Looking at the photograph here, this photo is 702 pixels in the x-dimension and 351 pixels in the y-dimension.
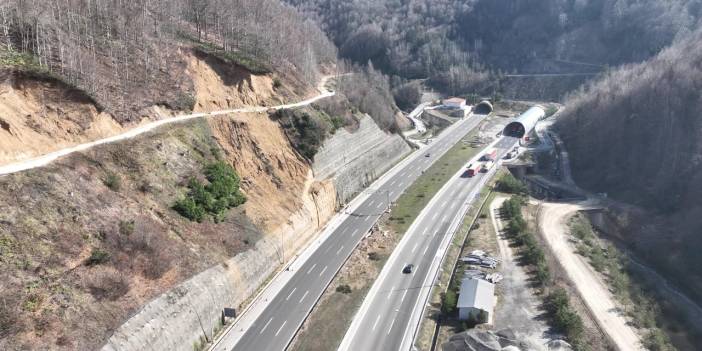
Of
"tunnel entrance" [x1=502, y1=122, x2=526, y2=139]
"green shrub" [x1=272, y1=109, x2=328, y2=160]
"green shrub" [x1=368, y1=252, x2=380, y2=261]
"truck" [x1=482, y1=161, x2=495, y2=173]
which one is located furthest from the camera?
"tunnel entrance" [x1=502, y1=122, x2=526, y2=139]

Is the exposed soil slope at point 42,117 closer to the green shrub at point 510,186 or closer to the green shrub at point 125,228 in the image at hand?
the green shrub at point 125,228

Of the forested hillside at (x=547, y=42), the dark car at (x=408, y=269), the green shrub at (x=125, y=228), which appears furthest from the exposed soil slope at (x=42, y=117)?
the forested hillside at (x=547, y=42)

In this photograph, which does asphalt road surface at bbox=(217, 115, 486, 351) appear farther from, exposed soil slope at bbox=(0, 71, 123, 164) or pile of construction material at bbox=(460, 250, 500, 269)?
exposed soil slope at bbox=(0, 71, 123, 164)

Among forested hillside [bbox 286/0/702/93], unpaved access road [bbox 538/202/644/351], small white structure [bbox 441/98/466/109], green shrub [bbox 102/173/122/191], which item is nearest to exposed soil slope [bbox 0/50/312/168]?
green shrub [bbox 102/173/122/191]

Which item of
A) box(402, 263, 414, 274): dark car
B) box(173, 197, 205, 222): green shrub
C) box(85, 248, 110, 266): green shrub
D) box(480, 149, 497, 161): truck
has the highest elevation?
box(173, 197, 205, 222): green shrub

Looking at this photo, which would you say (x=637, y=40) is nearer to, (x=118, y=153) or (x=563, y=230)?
(x=563, y=230)

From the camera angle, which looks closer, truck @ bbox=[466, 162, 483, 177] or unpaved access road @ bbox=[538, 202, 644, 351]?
unpaved access road @ bbox=[538, 202, 644, 351]
